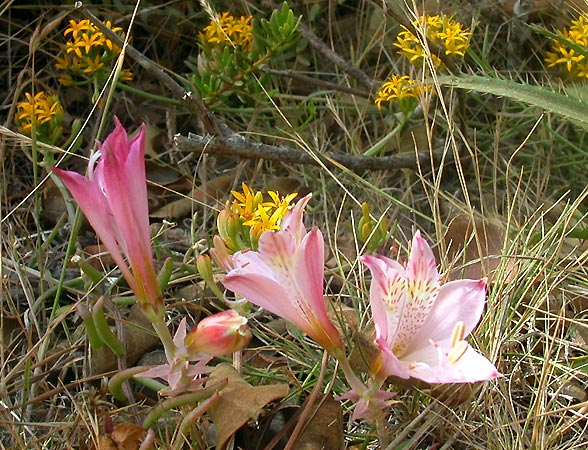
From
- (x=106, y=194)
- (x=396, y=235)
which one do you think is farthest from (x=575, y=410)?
(x=106, y=194)

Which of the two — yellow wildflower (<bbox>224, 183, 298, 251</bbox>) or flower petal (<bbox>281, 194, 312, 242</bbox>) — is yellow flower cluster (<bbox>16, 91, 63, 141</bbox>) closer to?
yellow wildflower (<bbox>224, 183, 298, 251</bbox>)

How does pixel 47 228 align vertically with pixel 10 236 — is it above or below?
below

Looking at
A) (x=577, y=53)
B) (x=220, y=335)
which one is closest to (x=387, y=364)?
(x=220, y=335)

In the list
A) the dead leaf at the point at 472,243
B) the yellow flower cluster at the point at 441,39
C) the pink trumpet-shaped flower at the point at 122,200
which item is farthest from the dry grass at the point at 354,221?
the pink trumpet-shaped flower at the point at 122,200

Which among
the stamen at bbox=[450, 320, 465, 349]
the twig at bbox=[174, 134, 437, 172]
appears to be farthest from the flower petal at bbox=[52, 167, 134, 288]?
the twig at bbox=[174, 134, 437, 172]

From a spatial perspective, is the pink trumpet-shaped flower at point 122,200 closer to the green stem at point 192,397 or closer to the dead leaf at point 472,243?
the green stem at point 192,397

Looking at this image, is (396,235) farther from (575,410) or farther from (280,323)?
(575,410)
